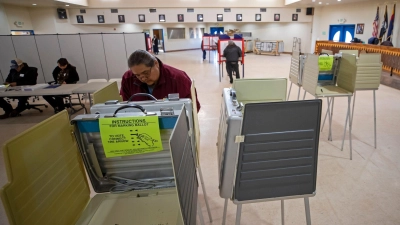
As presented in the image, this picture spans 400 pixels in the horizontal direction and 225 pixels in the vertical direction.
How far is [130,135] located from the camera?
0.98 metres

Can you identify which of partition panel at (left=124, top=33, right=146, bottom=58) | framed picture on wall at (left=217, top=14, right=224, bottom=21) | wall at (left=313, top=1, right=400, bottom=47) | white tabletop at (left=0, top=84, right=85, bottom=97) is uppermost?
framed picture on wall at (left=217, top=14, right=224, bottom=21)

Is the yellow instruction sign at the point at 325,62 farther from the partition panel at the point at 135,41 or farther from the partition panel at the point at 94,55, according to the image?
the partition panel at the point at 94,55

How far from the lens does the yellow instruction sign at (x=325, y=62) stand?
9.11 feet

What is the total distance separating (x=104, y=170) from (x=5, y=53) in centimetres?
790

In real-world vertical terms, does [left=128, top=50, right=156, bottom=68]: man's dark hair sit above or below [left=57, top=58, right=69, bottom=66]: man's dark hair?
above

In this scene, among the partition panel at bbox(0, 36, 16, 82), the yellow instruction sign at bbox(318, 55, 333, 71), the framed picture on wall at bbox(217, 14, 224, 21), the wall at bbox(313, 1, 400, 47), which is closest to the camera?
the yellow instruction sign at bbox(318, 55, 333, 71)

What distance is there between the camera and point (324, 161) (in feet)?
9.32

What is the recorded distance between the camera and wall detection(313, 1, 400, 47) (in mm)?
10125

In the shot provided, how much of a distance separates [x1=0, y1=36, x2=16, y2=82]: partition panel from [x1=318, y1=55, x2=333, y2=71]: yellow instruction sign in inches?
315

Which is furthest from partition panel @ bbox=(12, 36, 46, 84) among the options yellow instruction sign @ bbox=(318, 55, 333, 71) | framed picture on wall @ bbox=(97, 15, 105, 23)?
framed picture on wall @ bbox=(97, 15, 105, 23)

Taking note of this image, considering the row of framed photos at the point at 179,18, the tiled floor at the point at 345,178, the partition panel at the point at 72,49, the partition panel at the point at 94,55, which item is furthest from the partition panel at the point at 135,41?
the row of framed photos at the point at 179,18

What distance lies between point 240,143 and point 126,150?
519 millimetres

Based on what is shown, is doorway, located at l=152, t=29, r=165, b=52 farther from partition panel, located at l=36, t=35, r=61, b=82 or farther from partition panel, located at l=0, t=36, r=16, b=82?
→ partition panel, located at l=0, t=36, r=16, b=82

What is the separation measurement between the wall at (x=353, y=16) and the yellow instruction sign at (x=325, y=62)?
31.5ft
